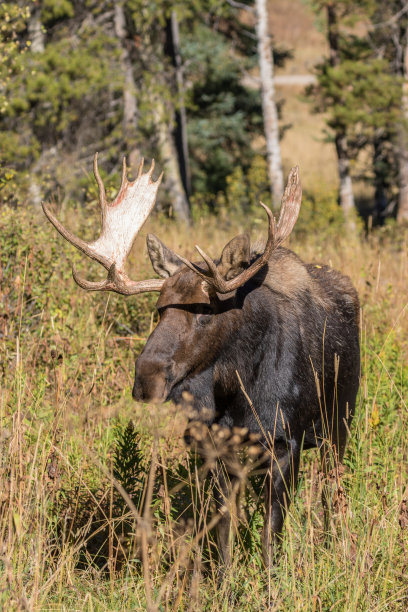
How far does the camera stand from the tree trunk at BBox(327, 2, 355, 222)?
58.8 feet

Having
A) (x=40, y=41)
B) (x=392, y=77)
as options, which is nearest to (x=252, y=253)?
(x=40, y=41)

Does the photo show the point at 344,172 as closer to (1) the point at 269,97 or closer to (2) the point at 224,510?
(1) the point at 269,97

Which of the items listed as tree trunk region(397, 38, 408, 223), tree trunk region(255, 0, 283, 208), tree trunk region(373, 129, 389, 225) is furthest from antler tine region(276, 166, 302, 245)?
tree trunk region(373, 129, 389, 225)

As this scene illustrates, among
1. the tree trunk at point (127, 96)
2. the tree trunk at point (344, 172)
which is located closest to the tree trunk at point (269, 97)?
the tree trunk at point (127, 96)

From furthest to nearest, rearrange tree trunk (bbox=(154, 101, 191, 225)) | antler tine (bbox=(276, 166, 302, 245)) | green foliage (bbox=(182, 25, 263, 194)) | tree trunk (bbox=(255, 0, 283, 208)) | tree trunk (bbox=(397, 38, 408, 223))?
green foliage (bbox=(182, 25, 263, 194)) → tree trunk (bbox=(397, 38, 408, 223)) → tree trunk (bbox=(154, 101, 191, 225)) → tree trunk (bbox=(255, 0, 283, 208)) → antler tine (bbox=(276, 166, 302, 245))

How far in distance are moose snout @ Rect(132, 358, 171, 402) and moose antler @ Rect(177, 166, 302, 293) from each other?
0.51 meters

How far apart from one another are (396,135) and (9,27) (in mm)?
11728

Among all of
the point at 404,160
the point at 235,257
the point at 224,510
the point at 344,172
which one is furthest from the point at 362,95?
the point at 224,510

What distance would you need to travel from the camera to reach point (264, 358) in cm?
400

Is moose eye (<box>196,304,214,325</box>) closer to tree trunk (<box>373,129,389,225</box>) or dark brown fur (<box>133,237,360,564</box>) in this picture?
dark brown fur (<box>133,237,360,564</box>)

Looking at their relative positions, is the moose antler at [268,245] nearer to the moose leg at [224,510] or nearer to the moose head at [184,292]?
the moose head at [184,292]

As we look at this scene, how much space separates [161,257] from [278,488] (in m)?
1.38

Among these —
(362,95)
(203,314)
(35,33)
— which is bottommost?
(203,314)

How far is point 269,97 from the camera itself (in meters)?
15.6
